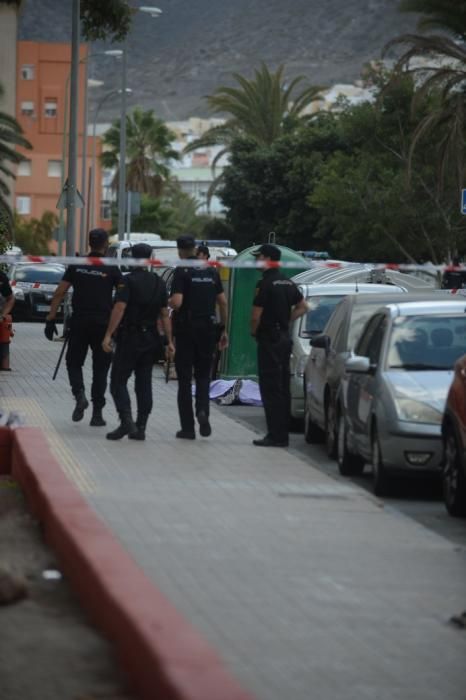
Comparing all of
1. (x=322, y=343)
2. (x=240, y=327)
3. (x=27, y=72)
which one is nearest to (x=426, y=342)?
(x=322, y=343)

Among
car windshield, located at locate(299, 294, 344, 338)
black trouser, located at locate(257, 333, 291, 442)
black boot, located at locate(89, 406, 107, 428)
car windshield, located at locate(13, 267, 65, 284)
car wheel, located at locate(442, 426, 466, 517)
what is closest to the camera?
car wheel, located at locate(442, 426, 466, 517)

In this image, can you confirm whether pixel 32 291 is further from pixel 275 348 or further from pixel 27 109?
pixel 27 109

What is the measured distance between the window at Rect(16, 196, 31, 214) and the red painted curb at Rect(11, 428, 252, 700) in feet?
388

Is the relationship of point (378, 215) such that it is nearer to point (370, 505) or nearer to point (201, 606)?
point (370, 505)

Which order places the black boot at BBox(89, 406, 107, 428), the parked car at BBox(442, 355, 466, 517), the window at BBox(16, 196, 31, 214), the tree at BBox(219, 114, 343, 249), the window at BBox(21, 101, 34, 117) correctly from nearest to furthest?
the parked car at BBox(442, 355, 466, 517) → the black boot at BBox(89, 406, 107, 428) → the tree at BBox(219, 114, 343, 249) → the window at BBox(21, 101, 34, 117) → the window at BBox(16, 196, 31, 214)

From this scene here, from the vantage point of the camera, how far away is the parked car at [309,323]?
1841 cm

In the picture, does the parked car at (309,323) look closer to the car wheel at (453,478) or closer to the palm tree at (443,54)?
the car wheel at (453,478)

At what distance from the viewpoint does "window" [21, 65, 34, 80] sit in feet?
391

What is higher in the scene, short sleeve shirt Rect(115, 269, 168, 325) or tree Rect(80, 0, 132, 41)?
tree Rect(80, 0, 132, 41)

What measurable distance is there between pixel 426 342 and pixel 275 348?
2104 millimetres

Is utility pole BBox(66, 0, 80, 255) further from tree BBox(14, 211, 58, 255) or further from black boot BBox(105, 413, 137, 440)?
tree BBox(14, 211, 58, 255)

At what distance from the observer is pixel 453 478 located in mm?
11766

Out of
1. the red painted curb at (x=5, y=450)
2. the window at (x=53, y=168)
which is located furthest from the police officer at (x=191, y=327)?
the window at (x=53, y=168)

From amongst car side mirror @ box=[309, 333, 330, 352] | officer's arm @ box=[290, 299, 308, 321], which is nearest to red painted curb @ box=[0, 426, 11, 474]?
officer's arm @ box=[290, 299, 308, 321]
